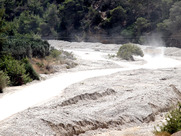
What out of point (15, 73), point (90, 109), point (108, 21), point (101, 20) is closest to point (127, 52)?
point (15, 73)

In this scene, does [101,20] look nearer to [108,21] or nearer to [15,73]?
[108,21]

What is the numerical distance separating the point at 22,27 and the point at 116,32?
2724cm

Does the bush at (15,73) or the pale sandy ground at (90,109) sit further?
the bush at (15,73)

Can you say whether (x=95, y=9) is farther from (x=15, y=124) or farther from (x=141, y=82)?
(x=15, y=124)

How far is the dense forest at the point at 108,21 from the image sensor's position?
56188 mm

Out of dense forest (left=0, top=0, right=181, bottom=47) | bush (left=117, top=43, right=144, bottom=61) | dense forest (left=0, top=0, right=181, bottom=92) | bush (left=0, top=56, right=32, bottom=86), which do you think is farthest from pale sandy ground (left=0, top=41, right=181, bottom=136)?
dense forest (left=0, top=0, right=181, bottom=47)

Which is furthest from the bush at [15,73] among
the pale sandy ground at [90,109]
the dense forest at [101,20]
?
the dense forest at [101,20]

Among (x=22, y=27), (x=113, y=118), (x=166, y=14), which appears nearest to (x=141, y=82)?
(x=113, y=118)

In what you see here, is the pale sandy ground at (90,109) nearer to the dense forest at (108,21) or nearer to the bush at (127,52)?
the bush at (127,52)

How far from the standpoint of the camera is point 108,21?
6494 centimetres

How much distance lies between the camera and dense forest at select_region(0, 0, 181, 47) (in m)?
56.2

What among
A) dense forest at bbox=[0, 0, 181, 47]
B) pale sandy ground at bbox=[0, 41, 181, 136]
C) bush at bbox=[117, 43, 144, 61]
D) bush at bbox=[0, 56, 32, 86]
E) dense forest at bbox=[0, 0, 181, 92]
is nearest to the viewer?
pale sandy ground at bbox=[0, 41, 181, 136]

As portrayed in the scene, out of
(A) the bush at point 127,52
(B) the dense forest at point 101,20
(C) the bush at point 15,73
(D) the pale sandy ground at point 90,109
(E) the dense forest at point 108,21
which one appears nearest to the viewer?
(D) the pale sandy ground at point 90,109

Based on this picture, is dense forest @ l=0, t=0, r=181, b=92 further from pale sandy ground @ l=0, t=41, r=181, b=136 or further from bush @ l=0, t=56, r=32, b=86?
pale sandy ground @ l=0, t=41, r=181, b=136
